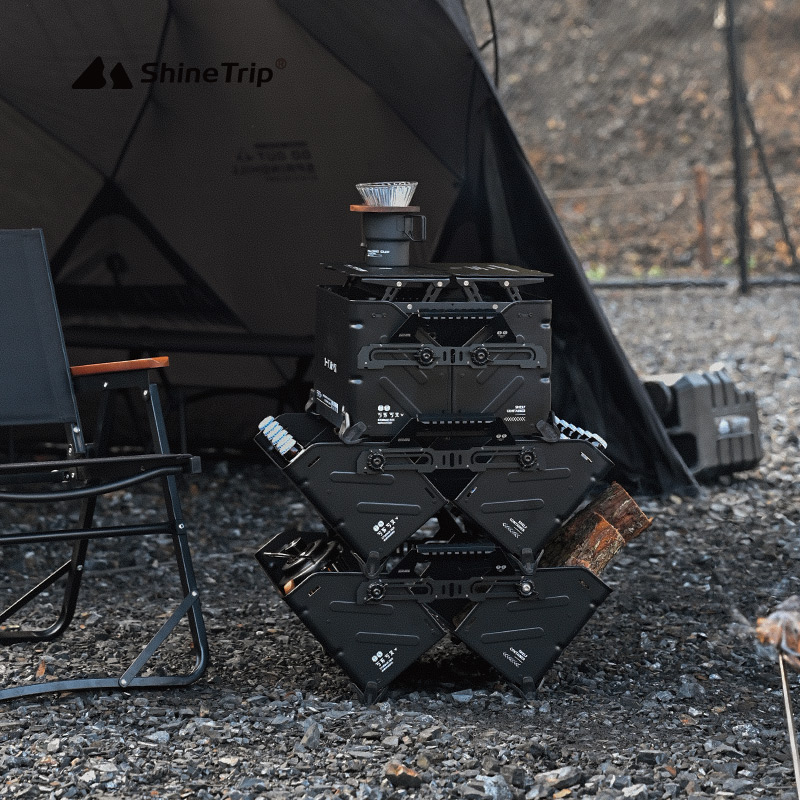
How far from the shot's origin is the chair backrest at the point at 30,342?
11.4ft

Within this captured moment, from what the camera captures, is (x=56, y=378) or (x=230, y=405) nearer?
(x=56, y=378)

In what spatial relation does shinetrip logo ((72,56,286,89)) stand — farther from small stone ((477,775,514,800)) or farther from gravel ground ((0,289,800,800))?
small stone ((477,775,514,800))

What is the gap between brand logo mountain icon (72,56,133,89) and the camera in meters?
4.93

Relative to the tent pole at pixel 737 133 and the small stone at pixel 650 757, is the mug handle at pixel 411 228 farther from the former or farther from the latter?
the tent pole at pixel 737 133

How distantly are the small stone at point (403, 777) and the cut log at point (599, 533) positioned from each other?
93 cm

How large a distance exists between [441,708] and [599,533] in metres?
0.72

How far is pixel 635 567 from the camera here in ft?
15.1

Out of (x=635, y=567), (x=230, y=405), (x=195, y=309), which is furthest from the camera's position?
(x=230, y=405)

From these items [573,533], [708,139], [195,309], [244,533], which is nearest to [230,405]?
[195,309]

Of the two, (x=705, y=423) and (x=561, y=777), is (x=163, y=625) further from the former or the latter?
(x=705, y=423)

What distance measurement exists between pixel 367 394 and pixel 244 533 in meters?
2.19

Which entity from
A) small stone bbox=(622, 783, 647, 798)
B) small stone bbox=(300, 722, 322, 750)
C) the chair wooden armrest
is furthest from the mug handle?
small stone bbox=(622, 783, 647, 798)

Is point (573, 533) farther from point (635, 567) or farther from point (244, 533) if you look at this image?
point (244, 533)

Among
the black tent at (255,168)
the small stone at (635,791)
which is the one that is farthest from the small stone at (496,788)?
the black tent at (255,168)
